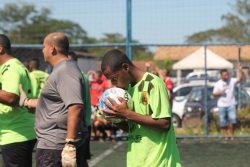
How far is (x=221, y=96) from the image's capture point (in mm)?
15109

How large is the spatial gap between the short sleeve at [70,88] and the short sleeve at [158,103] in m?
0.61

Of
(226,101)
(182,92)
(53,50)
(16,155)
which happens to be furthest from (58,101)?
(182,92)

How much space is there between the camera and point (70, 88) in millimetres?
4875

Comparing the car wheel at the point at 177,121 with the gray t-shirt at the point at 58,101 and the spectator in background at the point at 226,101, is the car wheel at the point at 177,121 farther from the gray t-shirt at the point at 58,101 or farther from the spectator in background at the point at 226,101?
the gray t-shirt at the point at 58,101

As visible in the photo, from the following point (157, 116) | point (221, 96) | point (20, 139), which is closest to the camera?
point (157, 116)

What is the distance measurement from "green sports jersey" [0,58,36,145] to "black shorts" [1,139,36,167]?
49 millimetres

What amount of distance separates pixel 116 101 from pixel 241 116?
37.0ft

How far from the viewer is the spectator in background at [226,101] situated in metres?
15.1

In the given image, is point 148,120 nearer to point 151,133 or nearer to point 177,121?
point 151,133

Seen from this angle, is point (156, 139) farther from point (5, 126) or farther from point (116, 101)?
point (5, 126)

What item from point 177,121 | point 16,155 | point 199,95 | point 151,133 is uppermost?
point 151,133

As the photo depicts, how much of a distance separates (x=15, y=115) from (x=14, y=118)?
1.3 inches

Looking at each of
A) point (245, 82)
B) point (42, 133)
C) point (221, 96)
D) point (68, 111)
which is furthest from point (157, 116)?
point (245, 82)

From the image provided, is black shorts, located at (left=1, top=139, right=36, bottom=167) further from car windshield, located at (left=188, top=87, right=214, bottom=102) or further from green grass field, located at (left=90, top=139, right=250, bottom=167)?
car windshield, located at (left=188, top=87, right=214, bottom=102)
